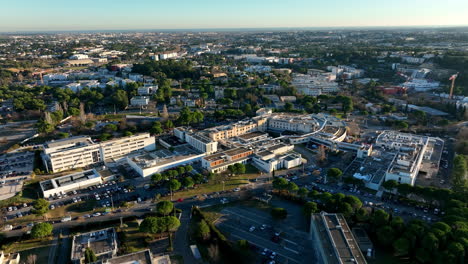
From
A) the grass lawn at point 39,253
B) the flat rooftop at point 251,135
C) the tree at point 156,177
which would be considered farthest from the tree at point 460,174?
the grass lawn at point 39,253

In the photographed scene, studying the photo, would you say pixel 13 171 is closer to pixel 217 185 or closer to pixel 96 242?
pixel 96 242

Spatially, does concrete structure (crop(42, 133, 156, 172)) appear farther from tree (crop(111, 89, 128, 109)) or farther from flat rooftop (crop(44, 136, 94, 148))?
tree (crop(111, 89, 128, 109))

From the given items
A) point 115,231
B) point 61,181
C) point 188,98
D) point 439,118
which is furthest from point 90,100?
point 439,118

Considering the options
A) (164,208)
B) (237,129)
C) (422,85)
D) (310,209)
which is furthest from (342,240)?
(422,85)

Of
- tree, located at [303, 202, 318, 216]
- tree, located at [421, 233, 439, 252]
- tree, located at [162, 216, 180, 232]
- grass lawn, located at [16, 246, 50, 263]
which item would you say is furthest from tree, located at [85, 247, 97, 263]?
tree, located at [421, 233, 439, 252]

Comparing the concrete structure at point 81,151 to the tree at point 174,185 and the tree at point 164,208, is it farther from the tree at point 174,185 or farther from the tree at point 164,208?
the tree at point 164,208

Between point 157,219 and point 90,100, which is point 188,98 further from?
point 157,219
